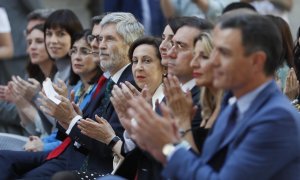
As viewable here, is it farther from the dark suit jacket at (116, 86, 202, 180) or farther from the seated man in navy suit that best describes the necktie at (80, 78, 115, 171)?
the seated man in navy suit

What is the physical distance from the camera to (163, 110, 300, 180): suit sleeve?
3.42 m

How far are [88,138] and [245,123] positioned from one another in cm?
188

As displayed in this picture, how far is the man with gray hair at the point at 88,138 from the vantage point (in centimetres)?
529

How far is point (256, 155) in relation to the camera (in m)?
3.42

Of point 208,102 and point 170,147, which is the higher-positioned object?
point 170,147

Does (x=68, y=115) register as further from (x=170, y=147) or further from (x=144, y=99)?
(x=170, y=147)

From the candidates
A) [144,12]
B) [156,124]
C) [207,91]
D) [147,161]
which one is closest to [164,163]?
[156,124]

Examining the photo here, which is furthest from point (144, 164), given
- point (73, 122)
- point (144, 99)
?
point (73, 122)

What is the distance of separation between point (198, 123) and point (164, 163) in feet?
2.50

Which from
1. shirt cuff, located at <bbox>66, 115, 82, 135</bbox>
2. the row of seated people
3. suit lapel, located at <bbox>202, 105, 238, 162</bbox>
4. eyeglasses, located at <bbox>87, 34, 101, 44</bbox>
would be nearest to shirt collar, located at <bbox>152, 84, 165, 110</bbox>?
the row of seated people

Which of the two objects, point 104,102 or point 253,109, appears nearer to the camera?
point 253,109

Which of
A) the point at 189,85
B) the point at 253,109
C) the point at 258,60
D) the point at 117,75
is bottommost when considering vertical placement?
the point at 117,75

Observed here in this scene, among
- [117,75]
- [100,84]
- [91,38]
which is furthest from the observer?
[91,38]

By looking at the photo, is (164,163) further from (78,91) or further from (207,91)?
(78,91)
